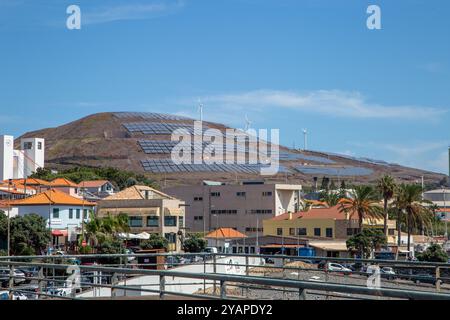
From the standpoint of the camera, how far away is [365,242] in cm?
8294

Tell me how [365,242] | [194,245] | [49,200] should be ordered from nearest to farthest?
[49,200]
[365,242]
[194,245]

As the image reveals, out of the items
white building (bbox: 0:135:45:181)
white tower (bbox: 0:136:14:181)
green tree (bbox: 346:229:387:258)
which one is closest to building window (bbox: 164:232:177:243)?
green tree (bbox: 346:229:387:258)

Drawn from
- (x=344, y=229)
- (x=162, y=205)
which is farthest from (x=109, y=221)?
(x=344, y=229)

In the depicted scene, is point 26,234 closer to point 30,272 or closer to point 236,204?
point 30,272

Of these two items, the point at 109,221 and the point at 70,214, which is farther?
the point at 70,214

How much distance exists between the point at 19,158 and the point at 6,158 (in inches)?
578

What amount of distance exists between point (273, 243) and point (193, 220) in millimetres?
30674

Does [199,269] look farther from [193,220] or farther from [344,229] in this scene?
[193,220]

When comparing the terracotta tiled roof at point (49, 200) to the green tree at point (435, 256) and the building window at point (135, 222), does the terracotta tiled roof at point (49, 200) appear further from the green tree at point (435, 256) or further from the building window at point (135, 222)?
the green tree at point (435, 256)

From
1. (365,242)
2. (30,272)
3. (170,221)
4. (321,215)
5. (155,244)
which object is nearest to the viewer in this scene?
(30,272)

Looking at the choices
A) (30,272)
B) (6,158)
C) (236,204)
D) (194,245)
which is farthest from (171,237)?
(30,272)

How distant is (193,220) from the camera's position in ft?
404

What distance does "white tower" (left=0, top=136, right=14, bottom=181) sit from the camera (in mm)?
148125
